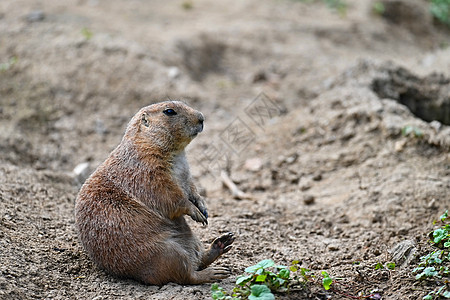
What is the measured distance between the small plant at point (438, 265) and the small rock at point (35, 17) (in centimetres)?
811

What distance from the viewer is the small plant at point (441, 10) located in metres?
11.7

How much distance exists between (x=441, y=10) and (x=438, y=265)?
30.9ft

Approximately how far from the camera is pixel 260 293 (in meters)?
3.35

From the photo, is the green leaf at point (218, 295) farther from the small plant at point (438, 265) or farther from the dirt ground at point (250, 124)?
the small plant at point (438, 265)

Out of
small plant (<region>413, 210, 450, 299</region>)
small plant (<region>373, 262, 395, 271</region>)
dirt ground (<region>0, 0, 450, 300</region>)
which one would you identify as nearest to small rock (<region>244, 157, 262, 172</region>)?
dirt ground (<region>0, 0, 450, 300</region>)

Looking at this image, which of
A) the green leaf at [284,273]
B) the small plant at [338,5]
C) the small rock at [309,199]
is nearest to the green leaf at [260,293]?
the green leaf at [284,273]

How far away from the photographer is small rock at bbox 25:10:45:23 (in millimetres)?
9688

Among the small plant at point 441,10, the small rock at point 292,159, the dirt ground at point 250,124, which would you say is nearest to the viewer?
the dirt ground at point 250,124

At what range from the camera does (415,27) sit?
12.1 meters

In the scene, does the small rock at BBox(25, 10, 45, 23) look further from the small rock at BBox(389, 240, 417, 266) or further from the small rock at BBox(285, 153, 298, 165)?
the small rock at BBox(389, 240, 417, 266)

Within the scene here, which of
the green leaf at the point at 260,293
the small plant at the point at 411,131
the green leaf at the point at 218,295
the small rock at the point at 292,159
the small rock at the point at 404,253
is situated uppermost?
the green leaf at the point at 260,293

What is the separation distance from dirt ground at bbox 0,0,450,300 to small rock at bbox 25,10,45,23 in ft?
0.19

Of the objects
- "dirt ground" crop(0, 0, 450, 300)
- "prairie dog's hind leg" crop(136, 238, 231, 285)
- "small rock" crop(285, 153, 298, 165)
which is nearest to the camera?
"prairie dog's hind leg" crop(136, 238, 231, 285)

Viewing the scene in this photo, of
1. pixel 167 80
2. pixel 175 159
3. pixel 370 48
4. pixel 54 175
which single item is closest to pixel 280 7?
pixel 370 48
